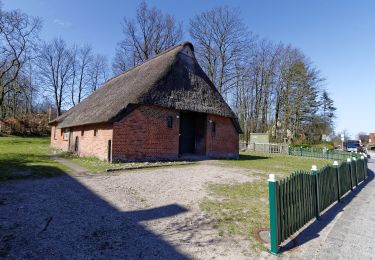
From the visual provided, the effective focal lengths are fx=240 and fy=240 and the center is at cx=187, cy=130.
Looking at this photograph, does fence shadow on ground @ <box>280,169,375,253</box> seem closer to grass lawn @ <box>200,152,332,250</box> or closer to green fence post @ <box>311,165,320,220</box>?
green fence post @ <box>311,165,320,220</box>

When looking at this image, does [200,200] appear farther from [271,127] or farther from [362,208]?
[271,127]

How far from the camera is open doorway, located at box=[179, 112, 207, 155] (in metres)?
17.7

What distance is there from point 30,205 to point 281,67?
39.7 meters

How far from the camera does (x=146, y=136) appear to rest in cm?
1431

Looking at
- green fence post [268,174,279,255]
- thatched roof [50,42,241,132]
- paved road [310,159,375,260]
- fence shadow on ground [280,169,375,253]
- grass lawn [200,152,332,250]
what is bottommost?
paved road [310,159,375,260]

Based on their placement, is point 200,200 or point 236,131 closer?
point 200,200

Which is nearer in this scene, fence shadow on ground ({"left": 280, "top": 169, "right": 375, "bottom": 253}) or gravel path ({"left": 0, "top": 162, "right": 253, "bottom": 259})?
gravel path ({"left": 0, "top": 162, "right": 253, "bottom": 259})

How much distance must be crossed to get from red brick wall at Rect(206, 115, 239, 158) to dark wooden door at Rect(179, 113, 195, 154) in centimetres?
147

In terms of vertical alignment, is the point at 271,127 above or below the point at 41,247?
above

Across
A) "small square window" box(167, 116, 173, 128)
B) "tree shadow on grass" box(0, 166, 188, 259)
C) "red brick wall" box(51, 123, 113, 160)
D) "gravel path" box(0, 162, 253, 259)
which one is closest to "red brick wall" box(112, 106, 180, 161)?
"small square window" box(167, 116, 173, 128)

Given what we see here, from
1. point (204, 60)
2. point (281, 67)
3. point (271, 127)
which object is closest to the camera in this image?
point (204, 60)

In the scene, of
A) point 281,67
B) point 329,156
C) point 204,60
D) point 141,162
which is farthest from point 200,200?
point 281,67

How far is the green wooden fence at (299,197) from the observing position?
13.6 feet

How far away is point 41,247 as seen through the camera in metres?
3.77
